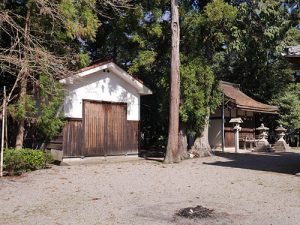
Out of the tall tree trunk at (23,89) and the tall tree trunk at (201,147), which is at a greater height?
the tall tree trunk at (23,89)

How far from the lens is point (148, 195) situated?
371 inches

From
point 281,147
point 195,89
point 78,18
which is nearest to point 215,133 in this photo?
point 281,147

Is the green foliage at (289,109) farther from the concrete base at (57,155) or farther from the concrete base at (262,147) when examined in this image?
the concrete base at (57,155)

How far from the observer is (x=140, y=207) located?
26.2ft

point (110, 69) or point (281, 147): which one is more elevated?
point (110, 69)

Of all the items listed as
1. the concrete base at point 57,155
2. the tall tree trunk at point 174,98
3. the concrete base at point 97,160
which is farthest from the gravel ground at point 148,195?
the tall tree trunk at point 174,98

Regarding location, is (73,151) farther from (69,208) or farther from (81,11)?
(69,208)

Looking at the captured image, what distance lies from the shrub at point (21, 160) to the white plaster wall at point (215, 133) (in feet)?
48.0

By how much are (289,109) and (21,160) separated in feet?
77.3

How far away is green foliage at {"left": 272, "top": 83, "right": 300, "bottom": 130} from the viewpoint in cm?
3062

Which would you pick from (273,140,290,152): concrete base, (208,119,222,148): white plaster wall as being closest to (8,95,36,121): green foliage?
(208,119,222,148): white plaster wall

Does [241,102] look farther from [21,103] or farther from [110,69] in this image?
[21,103]

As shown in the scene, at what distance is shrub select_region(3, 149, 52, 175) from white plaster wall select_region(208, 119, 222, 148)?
14.6 metres

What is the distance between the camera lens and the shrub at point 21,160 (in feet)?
42.3
